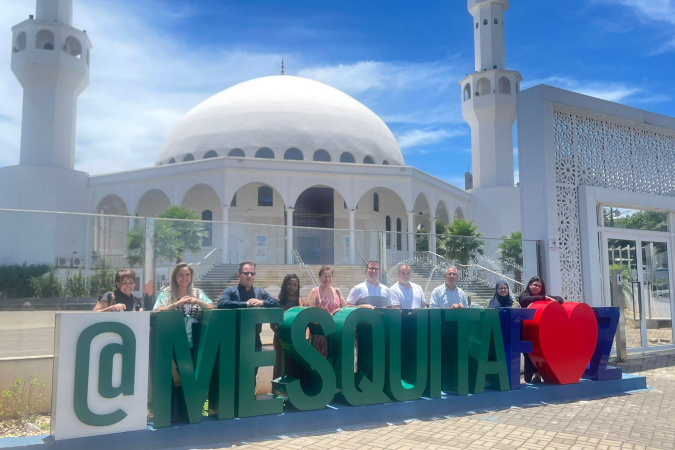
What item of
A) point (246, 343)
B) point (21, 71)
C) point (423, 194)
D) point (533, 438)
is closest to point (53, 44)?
point (21, 71)

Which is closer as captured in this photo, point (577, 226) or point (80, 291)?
point (80, 291)

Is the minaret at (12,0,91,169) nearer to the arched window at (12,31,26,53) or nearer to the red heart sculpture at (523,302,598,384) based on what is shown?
the arched window at (12,31,26,53)

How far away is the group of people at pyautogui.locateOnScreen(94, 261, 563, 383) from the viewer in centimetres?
516

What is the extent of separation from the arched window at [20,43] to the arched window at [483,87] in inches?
941

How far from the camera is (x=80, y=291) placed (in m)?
6.04

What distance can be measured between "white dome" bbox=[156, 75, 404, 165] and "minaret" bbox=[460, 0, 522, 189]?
5037 millimetres

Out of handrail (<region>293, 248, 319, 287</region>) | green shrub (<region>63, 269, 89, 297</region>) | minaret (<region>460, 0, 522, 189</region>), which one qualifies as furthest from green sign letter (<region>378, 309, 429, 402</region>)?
minaret (<region>460, 0, 522, 189</region>)

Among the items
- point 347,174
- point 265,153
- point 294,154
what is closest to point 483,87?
point 347,174

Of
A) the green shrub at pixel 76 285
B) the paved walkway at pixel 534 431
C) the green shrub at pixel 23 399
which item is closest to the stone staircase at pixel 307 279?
the green shrub at pixel 76 285

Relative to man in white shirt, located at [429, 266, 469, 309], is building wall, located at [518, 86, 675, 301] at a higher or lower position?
higher

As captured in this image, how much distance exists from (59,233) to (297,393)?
3.11m

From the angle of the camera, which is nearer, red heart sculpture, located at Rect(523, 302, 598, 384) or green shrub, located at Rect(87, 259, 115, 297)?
green shrub, located at Rect(87, 259, 115, 297)

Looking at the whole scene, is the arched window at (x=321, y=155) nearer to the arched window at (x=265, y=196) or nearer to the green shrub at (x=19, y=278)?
the arched window at (x=265, y=196)

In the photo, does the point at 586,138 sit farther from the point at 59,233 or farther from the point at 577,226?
the point at 59,233
